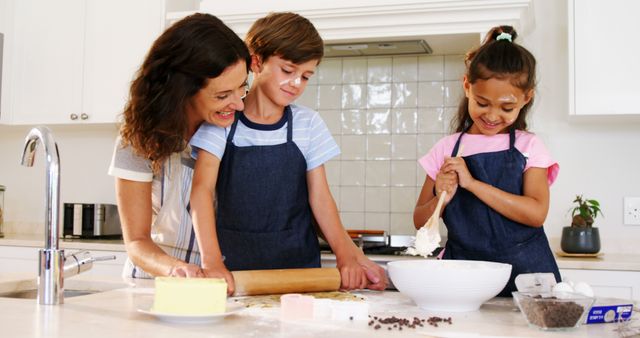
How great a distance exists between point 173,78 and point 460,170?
2.32 feet

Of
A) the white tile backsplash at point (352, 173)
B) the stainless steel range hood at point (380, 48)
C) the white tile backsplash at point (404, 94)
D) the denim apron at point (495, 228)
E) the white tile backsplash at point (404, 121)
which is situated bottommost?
the denim apron at point (495, 228)

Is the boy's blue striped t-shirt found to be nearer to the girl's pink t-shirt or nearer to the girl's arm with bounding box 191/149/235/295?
the girl's arm with bounding box 191/149/235/295

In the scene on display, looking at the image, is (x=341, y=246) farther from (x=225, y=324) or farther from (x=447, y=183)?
(x=225, y=324)

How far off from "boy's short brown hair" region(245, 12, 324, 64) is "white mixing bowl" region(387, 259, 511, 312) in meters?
0.64

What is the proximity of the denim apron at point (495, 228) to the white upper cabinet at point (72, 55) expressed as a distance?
193 centimetres

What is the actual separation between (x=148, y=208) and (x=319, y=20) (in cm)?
151

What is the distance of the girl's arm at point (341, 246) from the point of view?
1.56 meters

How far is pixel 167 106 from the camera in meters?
1.60

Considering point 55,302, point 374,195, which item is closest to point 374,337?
point 55,302

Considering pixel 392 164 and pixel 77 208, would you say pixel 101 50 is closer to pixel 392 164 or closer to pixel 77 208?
pixel 77 208

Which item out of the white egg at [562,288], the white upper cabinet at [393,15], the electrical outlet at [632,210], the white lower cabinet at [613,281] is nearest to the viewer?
the white egg at [562,288]

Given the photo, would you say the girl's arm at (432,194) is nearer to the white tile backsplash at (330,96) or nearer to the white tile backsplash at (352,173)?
the white tile backsplash at (352,173)

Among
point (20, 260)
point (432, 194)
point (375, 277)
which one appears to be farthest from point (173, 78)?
point (20, 260)

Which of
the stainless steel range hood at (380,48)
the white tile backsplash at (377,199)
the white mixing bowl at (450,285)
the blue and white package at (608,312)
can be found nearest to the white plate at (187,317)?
the white mixing bowl at (450,285)
